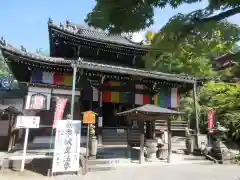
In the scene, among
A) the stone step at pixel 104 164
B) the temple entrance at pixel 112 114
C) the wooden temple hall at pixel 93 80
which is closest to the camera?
the stone step at pixel 104 164

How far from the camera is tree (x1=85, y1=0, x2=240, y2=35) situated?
2672 mm

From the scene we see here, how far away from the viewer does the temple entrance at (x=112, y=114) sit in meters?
16.3

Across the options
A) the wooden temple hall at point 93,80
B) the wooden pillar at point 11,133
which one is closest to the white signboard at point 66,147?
the wooden temple hall at point 93,80

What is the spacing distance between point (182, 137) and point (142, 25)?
1513cm

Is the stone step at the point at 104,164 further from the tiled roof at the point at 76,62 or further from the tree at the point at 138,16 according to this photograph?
the tree at the point at 138,16

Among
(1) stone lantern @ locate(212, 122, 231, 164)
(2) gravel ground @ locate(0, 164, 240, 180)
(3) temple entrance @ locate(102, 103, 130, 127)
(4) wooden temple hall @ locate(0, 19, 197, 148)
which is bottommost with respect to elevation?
(2) gravel ground @ locate(0, 164, 240, 180)

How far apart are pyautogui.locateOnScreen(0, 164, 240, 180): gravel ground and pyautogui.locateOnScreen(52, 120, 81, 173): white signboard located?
384 millimetres

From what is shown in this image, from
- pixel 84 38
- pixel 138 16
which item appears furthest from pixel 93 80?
pixel 138 16

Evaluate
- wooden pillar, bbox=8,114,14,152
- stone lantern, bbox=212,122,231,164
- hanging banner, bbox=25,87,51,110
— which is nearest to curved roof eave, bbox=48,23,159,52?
hanging banner, bbox=25,87,51,110

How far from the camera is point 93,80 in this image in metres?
14.5

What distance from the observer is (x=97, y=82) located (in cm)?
1459

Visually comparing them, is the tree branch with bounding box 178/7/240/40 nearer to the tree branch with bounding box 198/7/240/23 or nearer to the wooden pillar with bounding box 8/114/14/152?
the tree branch with bounding box 198/7/240/23

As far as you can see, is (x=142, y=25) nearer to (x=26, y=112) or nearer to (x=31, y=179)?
(x=31, y=179)

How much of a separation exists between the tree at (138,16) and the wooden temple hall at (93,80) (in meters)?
8.89
